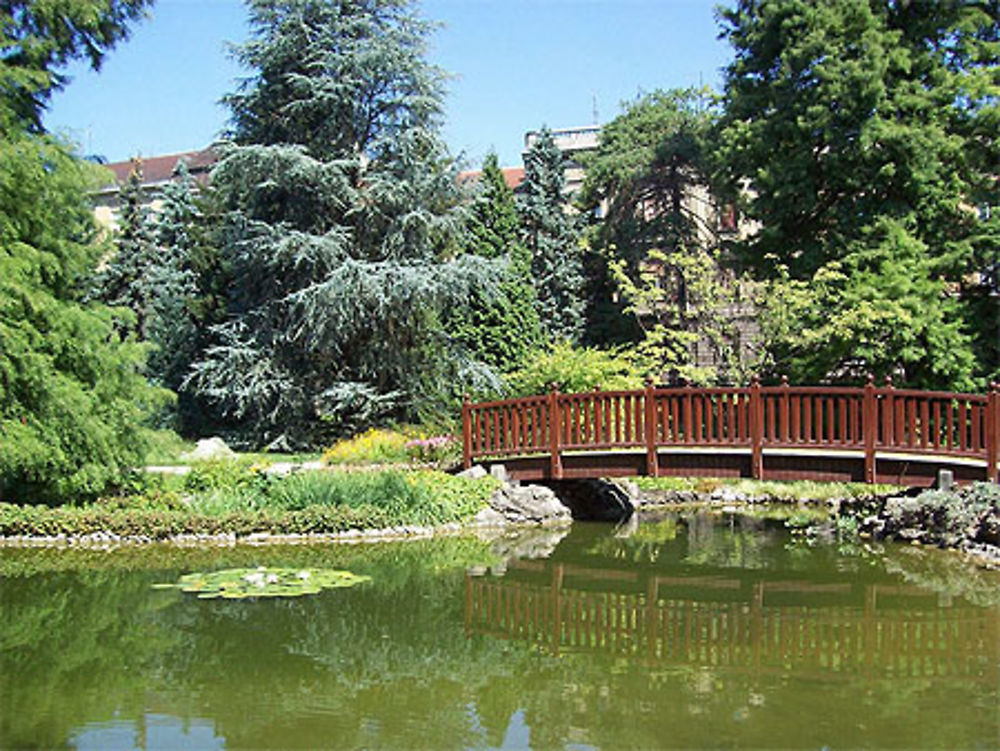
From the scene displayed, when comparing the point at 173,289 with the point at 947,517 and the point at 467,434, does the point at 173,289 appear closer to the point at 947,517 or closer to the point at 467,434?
the point at 467,434

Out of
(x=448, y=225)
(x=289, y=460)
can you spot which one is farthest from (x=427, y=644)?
(x=448, y=225)

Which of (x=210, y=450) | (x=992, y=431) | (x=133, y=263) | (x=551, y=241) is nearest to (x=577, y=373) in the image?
(x=992, y=431)

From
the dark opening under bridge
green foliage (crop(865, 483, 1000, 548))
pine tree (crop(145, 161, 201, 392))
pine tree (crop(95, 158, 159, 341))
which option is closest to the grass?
the dark opening under bridge

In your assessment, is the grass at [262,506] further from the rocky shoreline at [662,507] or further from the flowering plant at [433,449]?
the flowering plant at [433,449]

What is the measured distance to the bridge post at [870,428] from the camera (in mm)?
11789

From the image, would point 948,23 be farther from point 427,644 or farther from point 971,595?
point 427,644

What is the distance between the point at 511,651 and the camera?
25.4 feet

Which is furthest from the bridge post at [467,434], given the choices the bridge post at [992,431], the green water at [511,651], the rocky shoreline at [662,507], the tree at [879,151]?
the bridge post at [992,431]

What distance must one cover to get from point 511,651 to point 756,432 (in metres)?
5.61

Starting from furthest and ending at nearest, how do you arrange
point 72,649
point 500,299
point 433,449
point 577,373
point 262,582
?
point 500,299
point 577,373
point 433,449
point 262,582
point 72,649

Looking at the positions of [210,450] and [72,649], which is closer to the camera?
[72,649]

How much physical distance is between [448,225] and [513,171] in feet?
71.8

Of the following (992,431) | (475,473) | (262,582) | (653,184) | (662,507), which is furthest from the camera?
(653,184)

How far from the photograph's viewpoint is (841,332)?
15.9 metres
